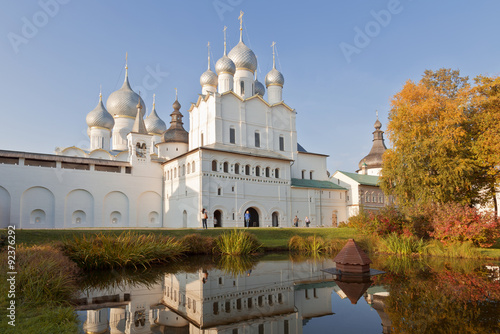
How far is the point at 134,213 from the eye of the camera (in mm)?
30609

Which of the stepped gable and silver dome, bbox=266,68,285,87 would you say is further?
silver dome, bbox=266,68,285,87

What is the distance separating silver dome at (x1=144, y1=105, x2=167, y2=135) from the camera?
149 ft

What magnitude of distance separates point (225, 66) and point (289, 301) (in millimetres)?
32686

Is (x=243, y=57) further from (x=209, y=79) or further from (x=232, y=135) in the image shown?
(x=232, y=135)

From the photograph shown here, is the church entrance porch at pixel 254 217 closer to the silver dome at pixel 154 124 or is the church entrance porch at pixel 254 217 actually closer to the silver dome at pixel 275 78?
the silver dome at pixel 275 78

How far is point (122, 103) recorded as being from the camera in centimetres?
4272

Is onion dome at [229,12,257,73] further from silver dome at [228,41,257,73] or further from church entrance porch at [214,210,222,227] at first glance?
church entrance porch at [214,210,222,227]

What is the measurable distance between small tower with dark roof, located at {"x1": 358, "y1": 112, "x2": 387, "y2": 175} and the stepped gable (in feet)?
139

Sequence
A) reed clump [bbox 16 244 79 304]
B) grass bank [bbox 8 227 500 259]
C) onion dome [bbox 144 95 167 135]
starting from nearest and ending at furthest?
reed clump [bbox 16 244 79 304] < grass bank [bbox 8 227 500 259] < onion dome [bbox 144 95 167 135]

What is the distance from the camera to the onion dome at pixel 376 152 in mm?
51625

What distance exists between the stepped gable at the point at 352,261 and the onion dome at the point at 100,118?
122 feet

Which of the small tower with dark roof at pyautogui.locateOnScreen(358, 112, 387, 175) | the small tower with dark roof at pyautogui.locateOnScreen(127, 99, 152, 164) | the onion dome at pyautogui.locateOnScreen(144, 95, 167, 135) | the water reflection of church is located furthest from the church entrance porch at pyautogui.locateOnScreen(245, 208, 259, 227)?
the small tower with dark roof at pyautogui.locateOnScreen(358, 112, 387, 175)

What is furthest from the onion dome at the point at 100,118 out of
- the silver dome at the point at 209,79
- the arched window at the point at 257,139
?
the arched window at the point at 257,139

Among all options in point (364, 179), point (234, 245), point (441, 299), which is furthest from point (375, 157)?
point (441, 299)
